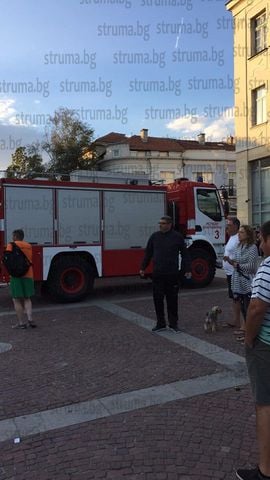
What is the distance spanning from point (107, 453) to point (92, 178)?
8.37 meters

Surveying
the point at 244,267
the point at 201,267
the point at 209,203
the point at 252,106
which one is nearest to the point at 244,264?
the point at 244,267

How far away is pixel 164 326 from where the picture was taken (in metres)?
7.91

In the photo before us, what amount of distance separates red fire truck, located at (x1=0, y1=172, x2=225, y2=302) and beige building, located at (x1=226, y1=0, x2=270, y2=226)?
36.4 ft

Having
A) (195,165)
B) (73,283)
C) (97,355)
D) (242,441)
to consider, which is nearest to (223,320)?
(97,355)

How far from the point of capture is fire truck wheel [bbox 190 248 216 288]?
1290 cm

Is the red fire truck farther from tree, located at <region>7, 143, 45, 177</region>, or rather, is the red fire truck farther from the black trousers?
tree, located at <region>7, 143, 45, 177</region>

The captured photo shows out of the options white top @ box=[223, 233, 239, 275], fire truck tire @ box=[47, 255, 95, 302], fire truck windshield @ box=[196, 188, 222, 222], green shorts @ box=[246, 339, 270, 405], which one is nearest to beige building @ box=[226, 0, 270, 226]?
fire truck windshield @ box=[196, 188, 222, 222]

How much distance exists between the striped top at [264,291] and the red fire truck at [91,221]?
7.76m

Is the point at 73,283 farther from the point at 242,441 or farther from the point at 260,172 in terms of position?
the point at 260,172

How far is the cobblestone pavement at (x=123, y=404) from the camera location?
363cm

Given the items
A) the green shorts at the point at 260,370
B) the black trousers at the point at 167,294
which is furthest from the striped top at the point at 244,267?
the green shorts at the point at 260,370

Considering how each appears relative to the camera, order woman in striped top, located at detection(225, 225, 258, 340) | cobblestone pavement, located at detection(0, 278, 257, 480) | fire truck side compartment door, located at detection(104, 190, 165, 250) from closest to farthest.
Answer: cobblestone pavement, located at detection(0, 278, 257, 480) → woman in striped top, located at detection(225, 225, 258, 340) → fire truck side compartment door, located at detection(104, 190, 165, 250)

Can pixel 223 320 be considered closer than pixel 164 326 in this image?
No

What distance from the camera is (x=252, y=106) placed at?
77.5 ft
